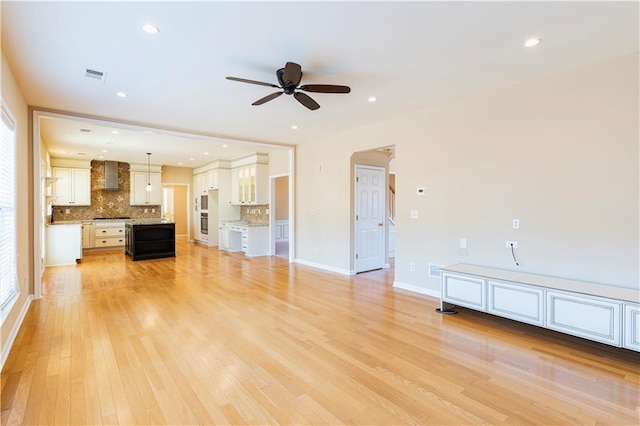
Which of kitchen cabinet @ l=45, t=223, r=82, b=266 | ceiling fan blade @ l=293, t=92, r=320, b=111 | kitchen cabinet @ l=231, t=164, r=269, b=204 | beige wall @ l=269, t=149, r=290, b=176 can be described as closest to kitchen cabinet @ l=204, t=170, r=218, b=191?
kitchen cabinet @ l=231, t=164, r=269, b=204

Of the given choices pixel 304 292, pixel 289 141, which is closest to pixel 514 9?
pixel 304 292

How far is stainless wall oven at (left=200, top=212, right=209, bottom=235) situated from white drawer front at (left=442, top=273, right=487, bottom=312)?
8.37m

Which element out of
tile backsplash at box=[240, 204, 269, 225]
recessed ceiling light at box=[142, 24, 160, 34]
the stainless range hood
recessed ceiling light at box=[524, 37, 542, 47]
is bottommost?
tile backsplash at box=[240, 204, 269, 225]

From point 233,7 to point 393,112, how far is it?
121 inches

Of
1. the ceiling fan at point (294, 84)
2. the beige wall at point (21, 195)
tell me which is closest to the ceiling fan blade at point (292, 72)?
the ceiling fan at point (294, 84)

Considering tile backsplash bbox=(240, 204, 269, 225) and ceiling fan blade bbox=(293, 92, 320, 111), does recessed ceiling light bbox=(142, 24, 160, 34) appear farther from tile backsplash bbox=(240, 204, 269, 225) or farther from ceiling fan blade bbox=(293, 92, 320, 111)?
tile backsplash bbox=(240, 204, 269, 225)

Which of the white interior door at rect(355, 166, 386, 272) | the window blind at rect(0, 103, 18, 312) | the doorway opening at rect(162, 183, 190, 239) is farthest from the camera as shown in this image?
the doorway opening at rect(162, 183, 190, 239)

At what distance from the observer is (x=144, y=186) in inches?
400

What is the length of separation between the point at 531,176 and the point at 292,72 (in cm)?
291

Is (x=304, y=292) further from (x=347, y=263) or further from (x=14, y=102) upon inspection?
(x=14, y=102)

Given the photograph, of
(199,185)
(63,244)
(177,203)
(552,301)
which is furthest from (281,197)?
(552,301)

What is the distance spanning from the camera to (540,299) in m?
3.16

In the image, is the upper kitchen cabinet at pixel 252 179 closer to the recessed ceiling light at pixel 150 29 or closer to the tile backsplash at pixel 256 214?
the tile backsplash at pixel 256 214

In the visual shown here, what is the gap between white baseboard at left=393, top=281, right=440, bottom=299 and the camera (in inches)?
181
